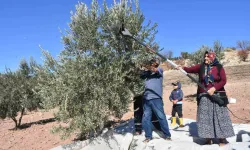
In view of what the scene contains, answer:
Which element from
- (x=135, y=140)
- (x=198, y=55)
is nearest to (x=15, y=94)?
(x=135, y=140)

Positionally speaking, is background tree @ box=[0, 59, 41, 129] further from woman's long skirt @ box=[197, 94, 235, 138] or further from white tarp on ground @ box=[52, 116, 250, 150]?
woman's long skirt @ box=[197, 94, 235, 138]

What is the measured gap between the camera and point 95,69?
6645 millimetres

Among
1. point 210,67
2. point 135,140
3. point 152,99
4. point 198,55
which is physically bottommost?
point 135,140

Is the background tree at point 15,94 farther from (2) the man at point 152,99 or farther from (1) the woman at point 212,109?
(1) the woman at point 212,109

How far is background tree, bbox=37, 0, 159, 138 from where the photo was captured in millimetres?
6617

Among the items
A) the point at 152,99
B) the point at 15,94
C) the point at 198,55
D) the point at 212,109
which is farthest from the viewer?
the point at 198,55

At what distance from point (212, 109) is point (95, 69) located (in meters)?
2.63

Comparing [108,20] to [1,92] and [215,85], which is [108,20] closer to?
[215,85]

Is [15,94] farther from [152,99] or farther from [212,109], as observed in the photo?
[212,109]

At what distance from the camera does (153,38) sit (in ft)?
23.7

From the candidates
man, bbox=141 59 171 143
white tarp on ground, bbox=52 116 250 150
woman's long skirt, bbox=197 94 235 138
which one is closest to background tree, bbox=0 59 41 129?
white tarp on ground, bbox=52 116 250 150

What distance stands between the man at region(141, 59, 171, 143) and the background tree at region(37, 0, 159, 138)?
21 centimetres

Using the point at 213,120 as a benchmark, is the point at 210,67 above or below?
above

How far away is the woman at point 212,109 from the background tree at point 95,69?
1339mm
